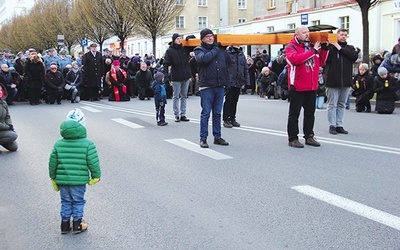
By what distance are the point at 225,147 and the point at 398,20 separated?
2357 centimetres

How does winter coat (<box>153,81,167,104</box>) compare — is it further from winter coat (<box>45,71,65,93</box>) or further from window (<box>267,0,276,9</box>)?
window (<box>267,0,276,9</box>)

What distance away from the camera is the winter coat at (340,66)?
10.5m

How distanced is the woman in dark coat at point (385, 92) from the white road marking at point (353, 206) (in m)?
9.26

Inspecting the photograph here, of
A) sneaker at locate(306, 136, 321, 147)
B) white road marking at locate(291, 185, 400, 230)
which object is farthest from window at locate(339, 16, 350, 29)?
white road marking at locate(291, 185, 400, 230)

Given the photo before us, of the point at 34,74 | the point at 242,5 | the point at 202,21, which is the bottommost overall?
the point at 34,74

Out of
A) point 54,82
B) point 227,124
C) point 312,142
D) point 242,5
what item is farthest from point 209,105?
point 242,5

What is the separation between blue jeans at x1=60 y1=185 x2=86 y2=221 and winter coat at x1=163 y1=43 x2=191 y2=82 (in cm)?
810

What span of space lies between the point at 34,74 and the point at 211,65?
40.8 ft

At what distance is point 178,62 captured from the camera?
1289 cm

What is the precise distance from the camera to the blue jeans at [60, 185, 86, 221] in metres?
5.02

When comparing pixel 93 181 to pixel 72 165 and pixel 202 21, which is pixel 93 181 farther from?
pixel 202 21

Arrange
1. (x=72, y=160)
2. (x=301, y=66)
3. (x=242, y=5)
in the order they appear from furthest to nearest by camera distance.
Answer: (x=242, y=5) → (x=301, y=66) → (x=72, y=160)

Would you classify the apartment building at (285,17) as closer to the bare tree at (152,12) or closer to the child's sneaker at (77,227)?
the bare tree at (152,12)

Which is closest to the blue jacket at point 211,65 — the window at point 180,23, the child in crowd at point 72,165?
the child in crowd at point 72,165
